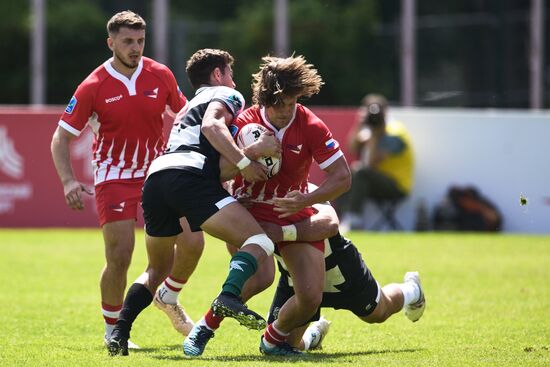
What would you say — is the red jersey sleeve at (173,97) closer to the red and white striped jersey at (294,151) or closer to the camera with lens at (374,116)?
the red and white striped jersey at (294,151)

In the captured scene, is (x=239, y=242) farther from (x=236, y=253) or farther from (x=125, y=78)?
(x=125, y=78)

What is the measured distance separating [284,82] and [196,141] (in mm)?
684

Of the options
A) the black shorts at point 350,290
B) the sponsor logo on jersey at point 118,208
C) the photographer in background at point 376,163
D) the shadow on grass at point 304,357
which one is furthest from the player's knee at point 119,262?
the photographer in background at point 376,163

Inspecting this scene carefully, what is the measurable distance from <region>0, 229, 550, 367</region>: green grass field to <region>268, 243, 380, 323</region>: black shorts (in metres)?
0.30

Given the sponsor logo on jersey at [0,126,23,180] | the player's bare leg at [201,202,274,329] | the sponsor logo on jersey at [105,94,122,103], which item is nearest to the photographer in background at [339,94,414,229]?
the sponsor logo on jersey at [0,126,23,180]

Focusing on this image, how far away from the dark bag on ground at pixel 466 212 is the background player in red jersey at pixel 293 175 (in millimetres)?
9771

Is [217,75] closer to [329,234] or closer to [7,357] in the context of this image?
[329,234]

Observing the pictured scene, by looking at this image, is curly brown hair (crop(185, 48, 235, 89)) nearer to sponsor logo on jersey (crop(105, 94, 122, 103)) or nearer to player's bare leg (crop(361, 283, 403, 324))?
sponsor logo on jersey (crop(105, 94, 122, 103))

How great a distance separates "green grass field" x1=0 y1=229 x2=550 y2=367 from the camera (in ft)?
24.9

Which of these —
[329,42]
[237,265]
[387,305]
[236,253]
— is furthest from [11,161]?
[329,42]

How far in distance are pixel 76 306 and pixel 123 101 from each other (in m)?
2.66

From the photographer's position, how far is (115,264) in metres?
8.18

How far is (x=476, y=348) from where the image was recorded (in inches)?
314

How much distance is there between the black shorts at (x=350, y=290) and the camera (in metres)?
7.93
